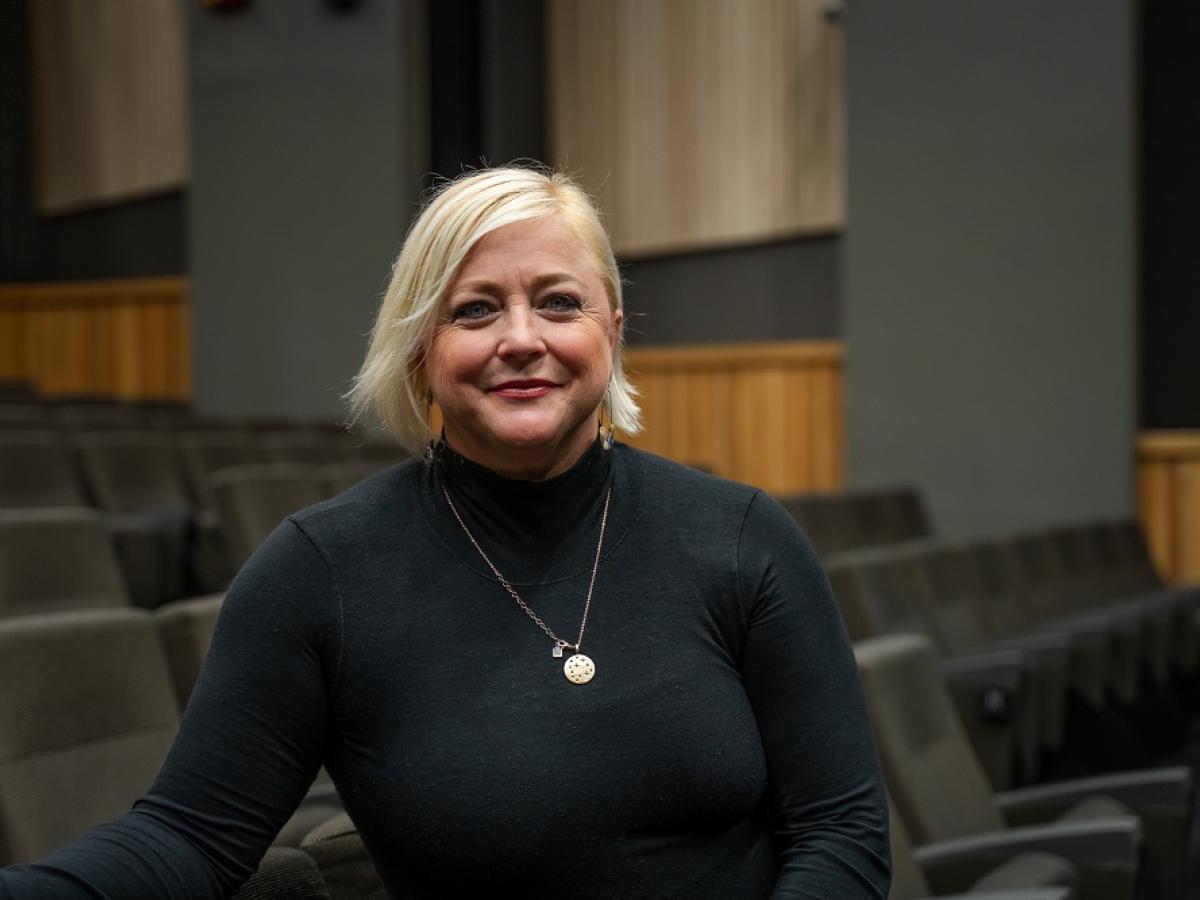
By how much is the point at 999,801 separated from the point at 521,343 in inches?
17.1

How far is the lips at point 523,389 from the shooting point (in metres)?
0.34

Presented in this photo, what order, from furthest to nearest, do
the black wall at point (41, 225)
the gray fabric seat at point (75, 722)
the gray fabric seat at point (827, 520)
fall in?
1. the black wall at point (41, 225)
2. the gray fabric seat at point (827, 520)
3. the gray fabric seat at point (75, 722)

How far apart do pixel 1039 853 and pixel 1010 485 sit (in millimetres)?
1099

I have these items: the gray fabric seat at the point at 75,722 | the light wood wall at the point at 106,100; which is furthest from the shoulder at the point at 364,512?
the light wood wall at the point at 106,100

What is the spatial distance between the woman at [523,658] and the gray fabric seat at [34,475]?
74 centimetres

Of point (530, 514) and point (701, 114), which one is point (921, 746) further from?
point (701, 114)

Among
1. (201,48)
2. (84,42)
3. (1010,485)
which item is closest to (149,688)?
(1010,485)

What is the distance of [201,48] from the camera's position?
229 centimetres

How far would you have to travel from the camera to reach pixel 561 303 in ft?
1.15

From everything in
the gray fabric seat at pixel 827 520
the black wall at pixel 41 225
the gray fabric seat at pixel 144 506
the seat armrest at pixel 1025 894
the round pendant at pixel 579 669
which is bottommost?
the seat armrest at pixel 1025 894

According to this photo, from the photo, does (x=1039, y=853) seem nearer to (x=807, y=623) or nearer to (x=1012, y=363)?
(x=807, y=623)

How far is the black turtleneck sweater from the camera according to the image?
0.32 m

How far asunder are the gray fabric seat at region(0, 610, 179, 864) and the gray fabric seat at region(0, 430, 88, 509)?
0.58 meters

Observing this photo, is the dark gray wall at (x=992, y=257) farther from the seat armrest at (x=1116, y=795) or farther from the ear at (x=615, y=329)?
the ear at (x=615, y=329)
